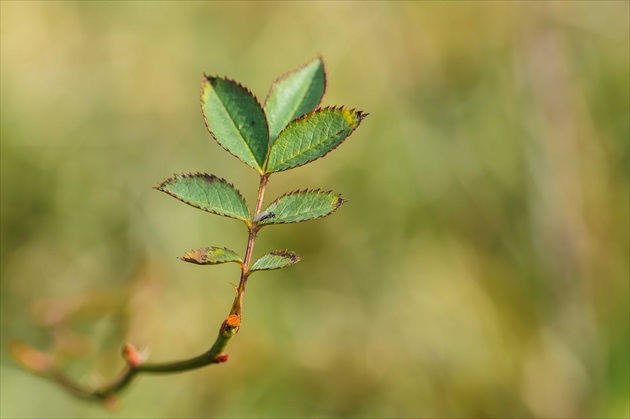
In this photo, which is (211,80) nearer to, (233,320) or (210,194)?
(210,194)

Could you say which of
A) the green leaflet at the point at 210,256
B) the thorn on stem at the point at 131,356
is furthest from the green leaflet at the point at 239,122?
the thorn on stem at the point at 131,356

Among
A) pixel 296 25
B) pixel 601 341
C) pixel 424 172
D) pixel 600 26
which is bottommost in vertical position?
pixel 601 341

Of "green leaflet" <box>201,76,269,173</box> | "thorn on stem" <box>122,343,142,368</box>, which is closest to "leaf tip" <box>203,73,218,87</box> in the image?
"green leaflet" <box>201,76,269,173</box>

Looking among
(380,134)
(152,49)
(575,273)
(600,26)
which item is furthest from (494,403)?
(152,49)

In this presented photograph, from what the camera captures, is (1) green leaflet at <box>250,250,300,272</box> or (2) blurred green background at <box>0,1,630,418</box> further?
(2) blurred green background at <box>0,1,630,418</box>

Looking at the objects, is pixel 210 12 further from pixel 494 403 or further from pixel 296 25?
pixel 494 403

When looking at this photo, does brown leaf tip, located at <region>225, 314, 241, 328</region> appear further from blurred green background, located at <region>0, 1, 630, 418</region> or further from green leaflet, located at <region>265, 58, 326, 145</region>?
blurred green background, located at <region>0, 1, 630, 418</region>
